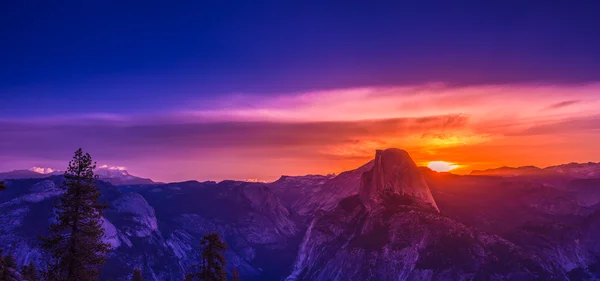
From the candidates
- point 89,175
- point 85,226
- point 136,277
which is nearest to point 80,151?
point 89,175

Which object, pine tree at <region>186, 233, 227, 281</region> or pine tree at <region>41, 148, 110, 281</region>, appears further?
pine tree at <region>186, 233, 227, 281</region>

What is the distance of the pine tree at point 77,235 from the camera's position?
51719 mm

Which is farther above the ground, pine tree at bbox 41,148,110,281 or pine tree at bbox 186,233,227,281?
pine tree at bbox 41,148,110,281

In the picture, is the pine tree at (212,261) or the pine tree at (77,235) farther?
the pine tree at (212,261)

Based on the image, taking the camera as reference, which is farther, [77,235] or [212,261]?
[212,261]

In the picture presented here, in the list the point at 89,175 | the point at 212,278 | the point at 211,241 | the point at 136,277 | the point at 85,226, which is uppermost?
the point at 89,175

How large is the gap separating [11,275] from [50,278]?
4961 mm

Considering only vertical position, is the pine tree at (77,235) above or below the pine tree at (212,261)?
above

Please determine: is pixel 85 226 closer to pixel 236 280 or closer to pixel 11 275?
pixel 11 275

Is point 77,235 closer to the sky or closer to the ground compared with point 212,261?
closer to the sky

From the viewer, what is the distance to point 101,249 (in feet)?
174

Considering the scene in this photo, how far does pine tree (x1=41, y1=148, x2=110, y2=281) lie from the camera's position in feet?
170

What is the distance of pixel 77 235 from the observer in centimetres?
5256

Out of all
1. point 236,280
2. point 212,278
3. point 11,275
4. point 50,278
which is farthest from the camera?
point 236,280
